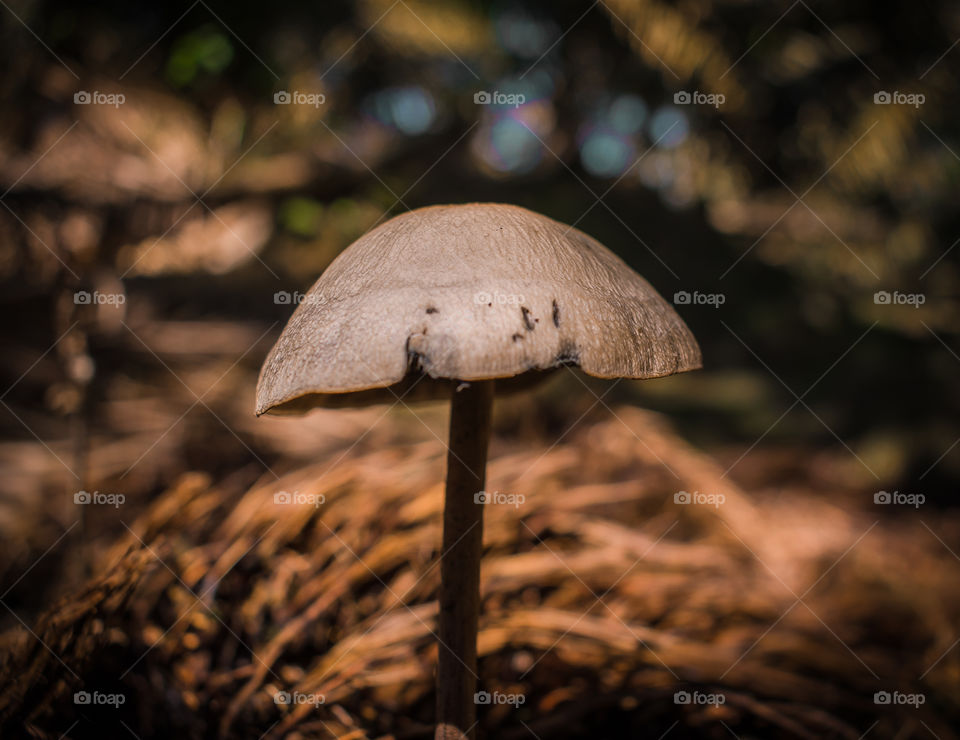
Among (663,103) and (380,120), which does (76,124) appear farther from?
(663,103)
